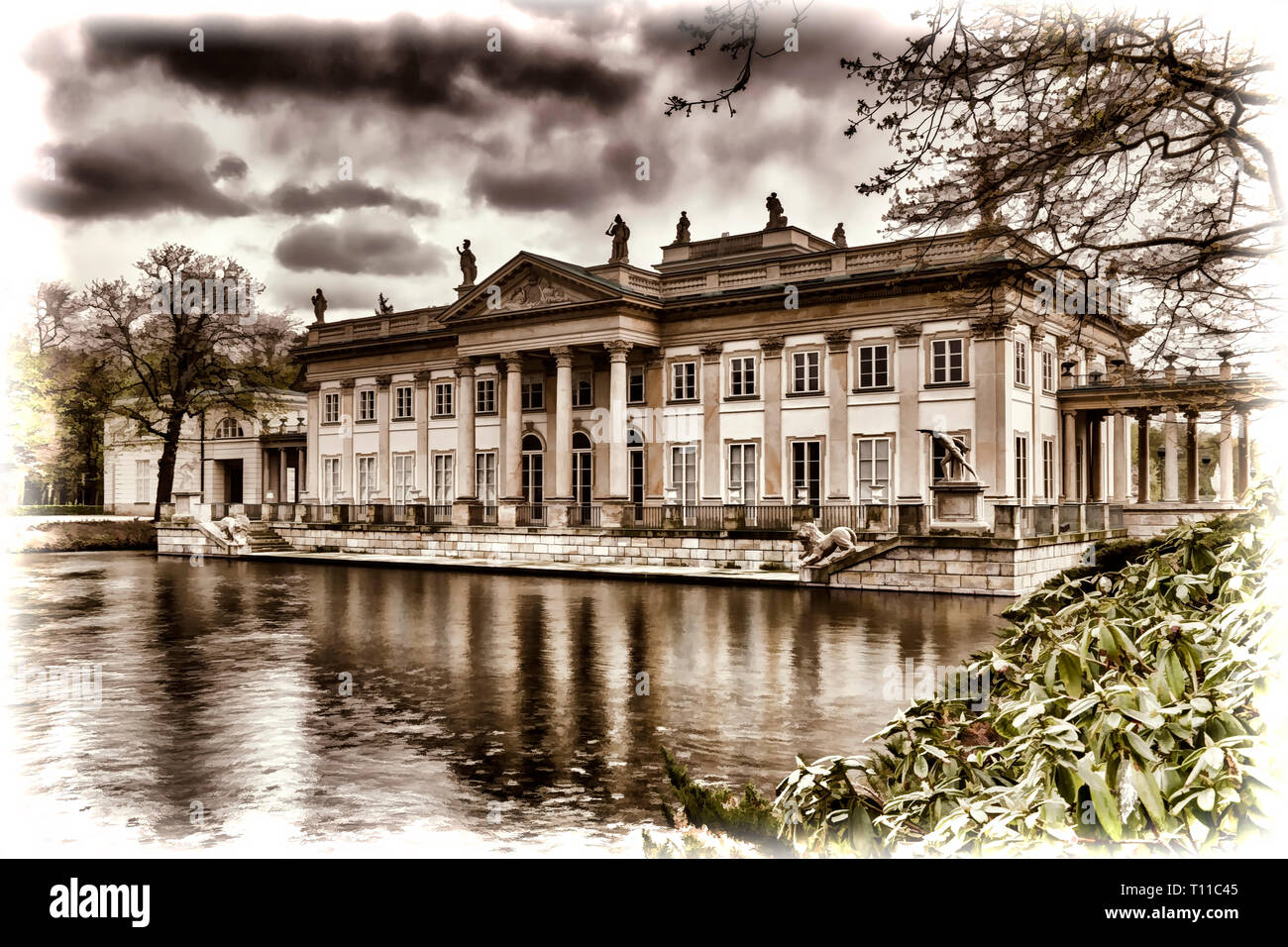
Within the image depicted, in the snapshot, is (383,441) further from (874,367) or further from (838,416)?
(874,367)

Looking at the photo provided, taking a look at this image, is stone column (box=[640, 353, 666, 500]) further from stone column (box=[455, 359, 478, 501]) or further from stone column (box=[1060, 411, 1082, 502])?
Answer: stone column (box=[1060, 411, 1082, 502])

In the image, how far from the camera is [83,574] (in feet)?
95.6

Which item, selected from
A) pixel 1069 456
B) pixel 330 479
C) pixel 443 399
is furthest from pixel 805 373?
pixel 330 479

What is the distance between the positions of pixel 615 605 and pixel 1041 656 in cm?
1641

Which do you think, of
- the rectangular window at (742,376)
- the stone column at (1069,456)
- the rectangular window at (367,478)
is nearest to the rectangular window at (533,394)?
the rectangular window at (742,376)

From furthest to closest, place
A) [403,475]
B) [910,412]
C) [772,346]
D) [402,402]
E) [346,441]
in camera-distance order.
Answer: [346,441]
[402,402]
[403,475]
[772,346]
[910,412]

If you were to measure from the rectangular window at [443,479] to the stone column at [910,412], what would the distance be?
2178cm

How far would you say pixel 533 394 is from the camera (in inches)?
1661

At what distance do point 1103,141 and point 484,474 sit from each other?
38.2 m

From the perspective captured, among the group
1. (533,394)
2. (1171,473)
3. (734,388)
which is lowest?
(1171,473)

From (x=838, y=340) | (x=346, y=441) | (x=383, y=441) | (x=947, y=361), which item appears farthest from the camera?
(x=346, y=441)

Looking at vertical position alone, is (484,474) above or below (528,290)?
below
